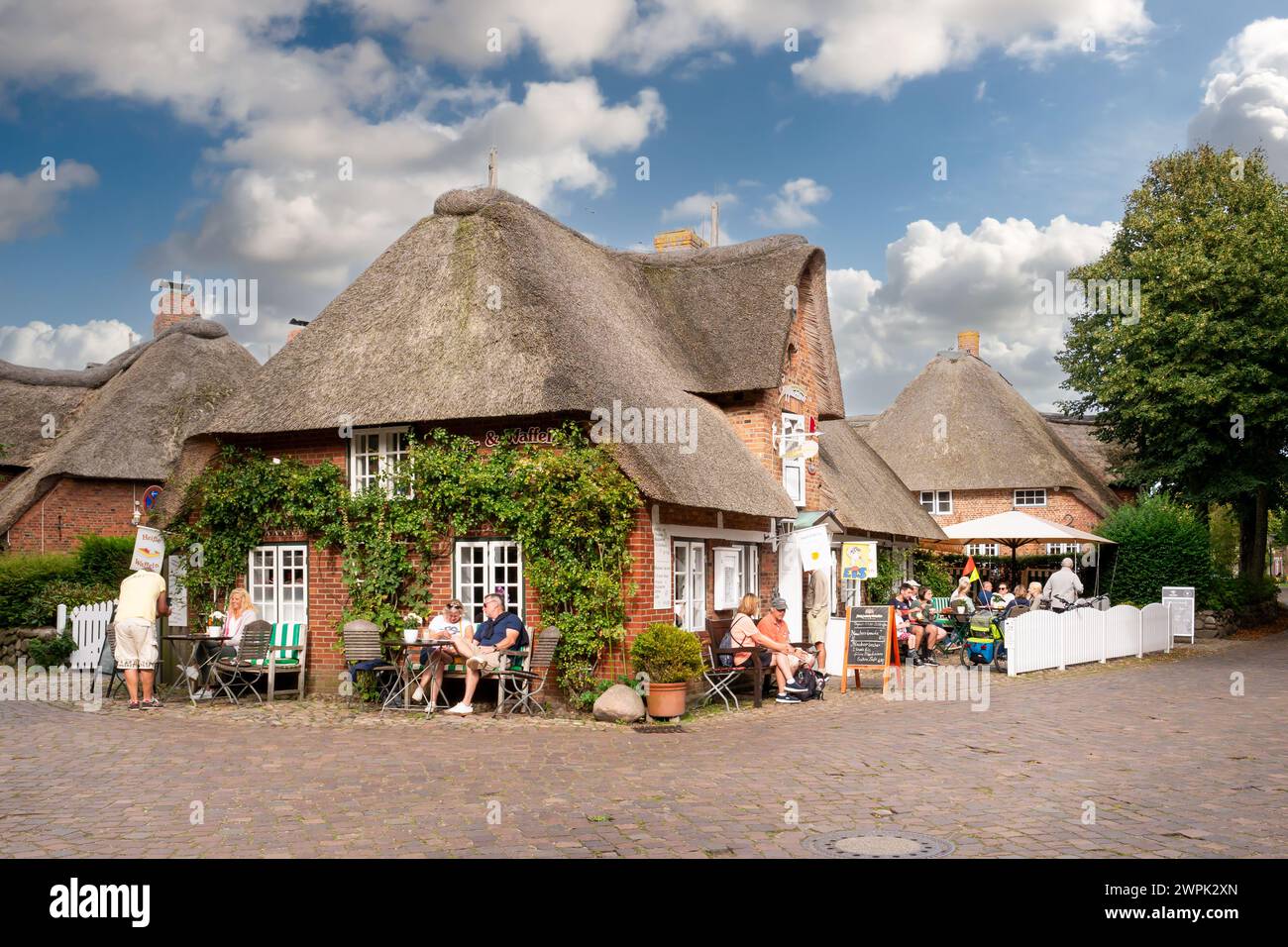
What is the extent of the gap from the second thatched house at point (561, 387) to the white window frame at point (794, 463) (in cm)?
5

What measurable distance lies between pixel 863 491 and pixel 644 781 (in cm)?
1791

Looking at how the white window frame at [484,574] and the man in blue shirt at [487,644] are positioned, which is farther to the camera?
the white window frame at [484,574]

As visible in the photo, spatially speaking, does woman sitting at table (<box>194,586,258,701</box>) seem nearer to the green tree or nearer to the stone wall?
the stone wall

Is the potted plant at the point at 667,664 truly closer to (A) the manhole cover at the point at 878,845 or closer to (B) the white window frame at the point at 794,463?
(A) the manhole cover at the point at 878,845

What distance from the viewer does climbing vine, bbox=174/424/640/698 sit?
46.4 ft

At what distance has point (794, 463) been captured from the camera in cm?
2028

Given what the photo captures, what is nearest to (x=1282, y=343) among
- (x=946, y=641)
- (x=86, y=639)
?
(x=946, y=641)

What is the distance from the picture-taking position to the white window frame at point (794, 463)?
1997 cm

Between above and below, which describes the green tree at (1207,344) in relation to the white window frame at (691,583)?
above

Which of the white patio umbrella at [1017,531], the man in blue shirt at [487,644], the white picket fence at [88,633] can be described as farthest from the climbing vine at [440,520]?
the white patio umbrella at [1017,531]

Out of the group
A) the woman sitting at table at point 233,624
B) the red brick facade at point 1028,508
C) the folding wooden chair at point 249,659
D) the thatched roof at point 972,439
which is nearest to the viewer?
the folding wooden chair at point 249,659

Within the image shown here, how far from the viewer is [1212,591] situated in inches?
1134

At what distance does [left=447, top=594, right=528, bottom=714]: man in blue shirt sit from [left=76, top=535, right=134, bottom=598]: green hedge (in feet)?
35.9

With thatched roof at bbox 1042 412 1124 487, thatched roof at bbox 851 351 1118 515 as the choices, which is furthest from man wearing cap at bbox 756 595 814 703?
thatched roof at bbox 1042 412 1124 487
